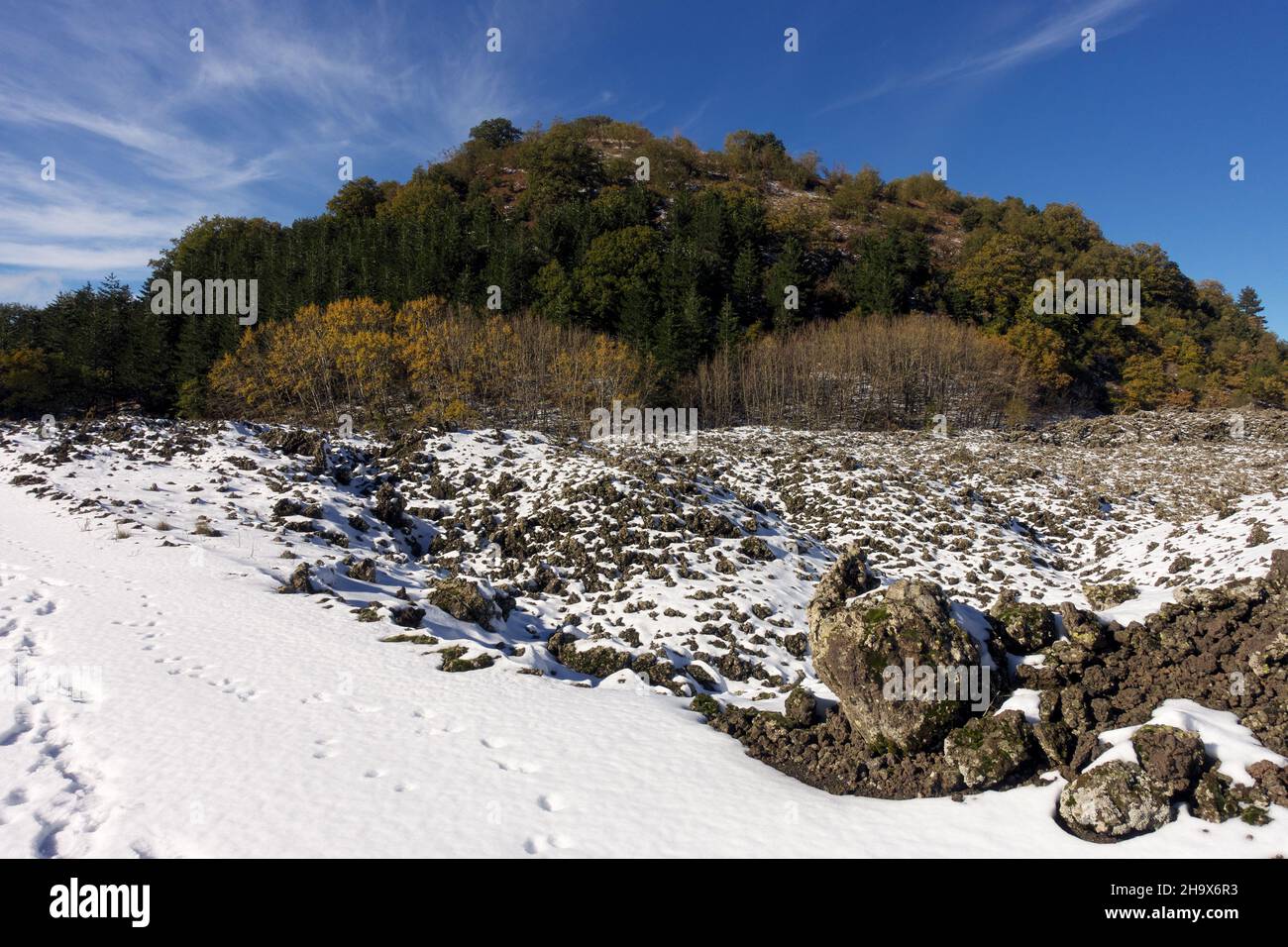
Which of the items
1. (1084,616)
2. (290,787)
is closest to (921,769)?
(1084,616)

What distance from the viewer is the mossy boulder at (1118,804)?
438 cm

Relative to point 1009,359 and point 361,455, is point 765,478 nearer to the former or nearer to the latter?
point 361,455

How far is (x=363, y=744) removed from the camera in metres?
6.14

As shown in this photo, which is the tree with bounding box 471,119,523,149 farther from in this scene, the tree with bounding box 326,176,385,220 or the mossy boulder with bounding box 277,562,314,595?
the mossy boulder with bounding box 277,562,314,595

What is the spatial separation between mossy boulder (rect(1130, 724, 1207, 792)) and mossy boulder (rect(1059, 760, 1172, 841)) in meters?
0.07

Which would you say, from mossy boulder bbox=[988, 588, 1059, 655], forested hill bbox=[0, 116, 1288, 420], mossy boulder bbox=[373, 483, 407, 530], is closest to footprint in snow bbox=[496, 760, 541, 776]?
mossy boulder bbox=[988, 588, 1059, 655]

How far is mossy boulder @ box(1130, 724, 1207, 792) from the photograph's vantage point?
446 cm

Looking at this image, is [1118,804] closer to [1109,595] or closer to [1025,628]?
[1025,628]

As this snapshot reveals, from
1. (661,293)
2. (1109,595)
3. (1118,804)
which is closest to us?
(1118,804)

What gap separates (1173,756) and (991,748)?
1321mm

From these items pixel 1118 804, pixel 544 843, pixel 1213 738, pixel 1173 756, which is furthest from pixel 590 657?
pixel 1213 738

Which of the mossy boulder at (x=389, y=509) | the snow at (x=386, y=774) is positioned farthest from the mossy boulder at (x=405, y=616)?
the mossy boulder at (x=389, y=509)

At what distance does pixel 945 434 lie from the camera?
35.9 meters
